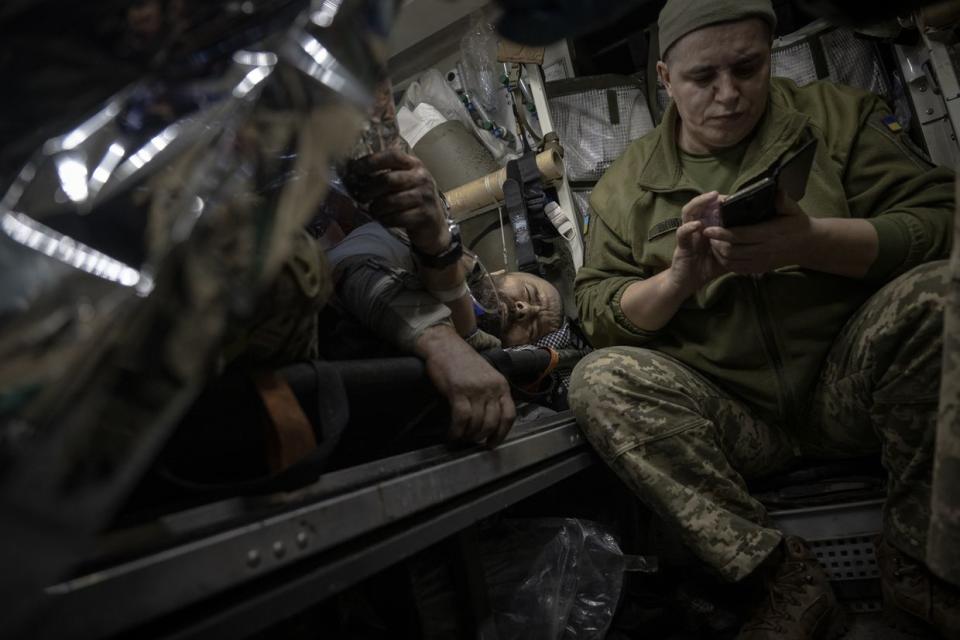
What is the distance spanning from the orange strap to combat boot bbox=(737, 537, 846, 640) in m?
0.83

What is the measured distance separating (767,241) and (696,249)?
4.5 inches

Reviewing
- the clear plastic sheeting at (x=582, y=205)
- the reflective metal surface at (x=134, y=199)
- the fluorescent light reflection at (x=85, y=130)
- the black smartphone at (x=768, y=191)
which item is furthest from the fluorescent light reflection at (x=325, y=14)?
the clear plastic sheeting at (x=582, y=205)

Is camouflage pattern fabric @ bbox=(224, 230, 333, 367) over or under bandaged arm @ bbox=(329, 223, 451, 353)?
over

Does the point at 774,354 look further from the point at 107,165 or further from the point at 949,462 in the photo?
the point at 107,165

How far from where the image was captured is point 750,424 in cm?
116

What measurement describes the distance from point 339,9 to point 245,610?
45 centimetres

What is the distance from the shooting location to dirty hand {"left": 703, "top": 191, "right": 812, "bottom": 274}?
948 mm

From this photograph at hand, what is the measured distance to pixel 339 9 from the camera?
0.32m

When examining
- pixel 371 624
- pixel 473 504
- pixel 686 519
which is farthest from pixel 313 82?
pixel 686 519

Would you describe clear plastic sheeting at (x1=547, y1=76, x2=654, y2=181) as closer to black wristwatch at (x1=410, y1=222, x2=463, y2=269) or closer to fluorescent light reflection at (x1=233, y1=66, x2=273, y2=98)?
black wristwatch at (x1=410, y1=222, x2=463, y2=269)

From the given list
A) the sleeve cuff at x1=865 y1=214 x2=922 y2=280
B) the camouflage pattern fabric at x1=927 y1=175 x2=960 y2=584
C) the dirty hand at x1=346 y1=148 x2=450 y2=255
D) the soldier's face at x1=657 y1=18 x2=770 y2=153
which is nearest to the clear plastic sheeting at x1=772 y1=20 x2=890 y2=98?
the soldier's face at x1=657 y1=18 x2=770 y2=153

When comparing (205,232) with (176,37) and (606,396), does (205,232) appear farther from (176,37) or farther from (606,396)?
(606,396)

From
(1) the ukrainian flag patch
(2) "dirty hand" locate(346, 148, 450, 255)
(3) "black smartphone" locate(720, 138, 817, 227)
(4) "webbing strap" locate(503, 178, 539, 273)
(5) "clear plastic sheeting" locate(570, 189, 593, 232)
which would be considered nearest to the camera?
(2) "dirty hand" locate(346, 148, 450, 255)

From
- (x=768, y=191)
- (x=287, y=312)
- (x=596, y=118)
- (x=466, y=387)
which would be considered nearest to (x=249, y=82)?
(x=287, y=312)
